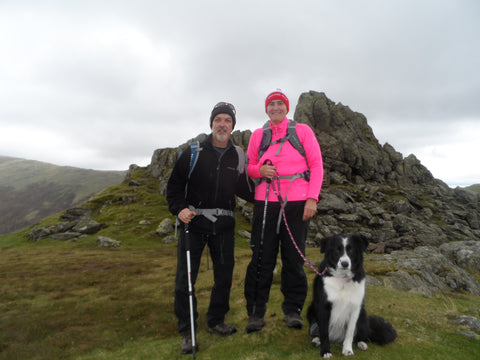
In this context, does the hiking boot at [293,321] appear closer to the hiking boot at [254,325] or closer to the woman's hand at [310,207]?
the hiking boot at [254,325]

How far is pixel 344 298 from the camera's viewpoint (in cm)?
594

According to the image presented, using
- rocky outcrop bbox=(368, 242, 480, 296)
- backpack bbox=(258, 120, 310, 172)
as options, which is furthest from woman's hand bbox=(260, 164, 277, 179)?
rocky outcrop bbox=(368, 242, 480, 296)

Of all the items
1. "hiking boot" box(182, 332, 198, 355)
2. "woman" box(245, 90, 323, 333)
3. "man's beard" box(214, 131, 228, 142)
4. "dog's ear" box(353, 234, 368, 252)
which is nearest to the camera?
"dog's ear" box(353, 234, 368, 252)

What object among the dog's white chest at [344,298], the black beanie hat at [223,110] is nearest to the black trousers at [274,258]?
the dog's white chest at [344,298]

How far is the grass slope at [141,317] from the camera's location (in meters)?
6.95

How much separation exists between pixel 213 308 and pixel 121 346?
439cm

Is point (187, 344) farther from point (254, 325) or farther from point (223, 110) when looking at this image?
point (223, 110)

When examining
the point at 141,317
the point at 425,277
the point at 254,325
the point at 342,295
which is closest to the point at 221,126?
the point at 342,295

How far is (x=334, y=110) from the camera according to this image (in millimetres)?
94625

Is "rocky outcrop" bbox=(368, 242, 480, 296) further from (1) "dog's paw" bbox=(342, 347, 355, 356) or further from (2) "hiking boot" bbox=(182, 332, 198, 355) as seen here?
(2) "hiking boot" bbox=(182, 332, 198, 355)

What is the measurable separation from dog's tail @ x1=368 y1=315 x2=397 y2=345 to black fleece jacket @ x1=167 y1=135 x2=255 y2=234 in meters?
4.51

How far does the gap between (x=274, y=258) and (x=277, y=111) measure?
14.1ft

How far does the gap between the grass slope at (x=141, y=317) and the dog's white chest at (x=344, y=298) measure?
0.89 m

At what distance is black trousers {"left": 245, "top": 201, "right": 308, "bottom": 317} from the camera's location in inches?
297
